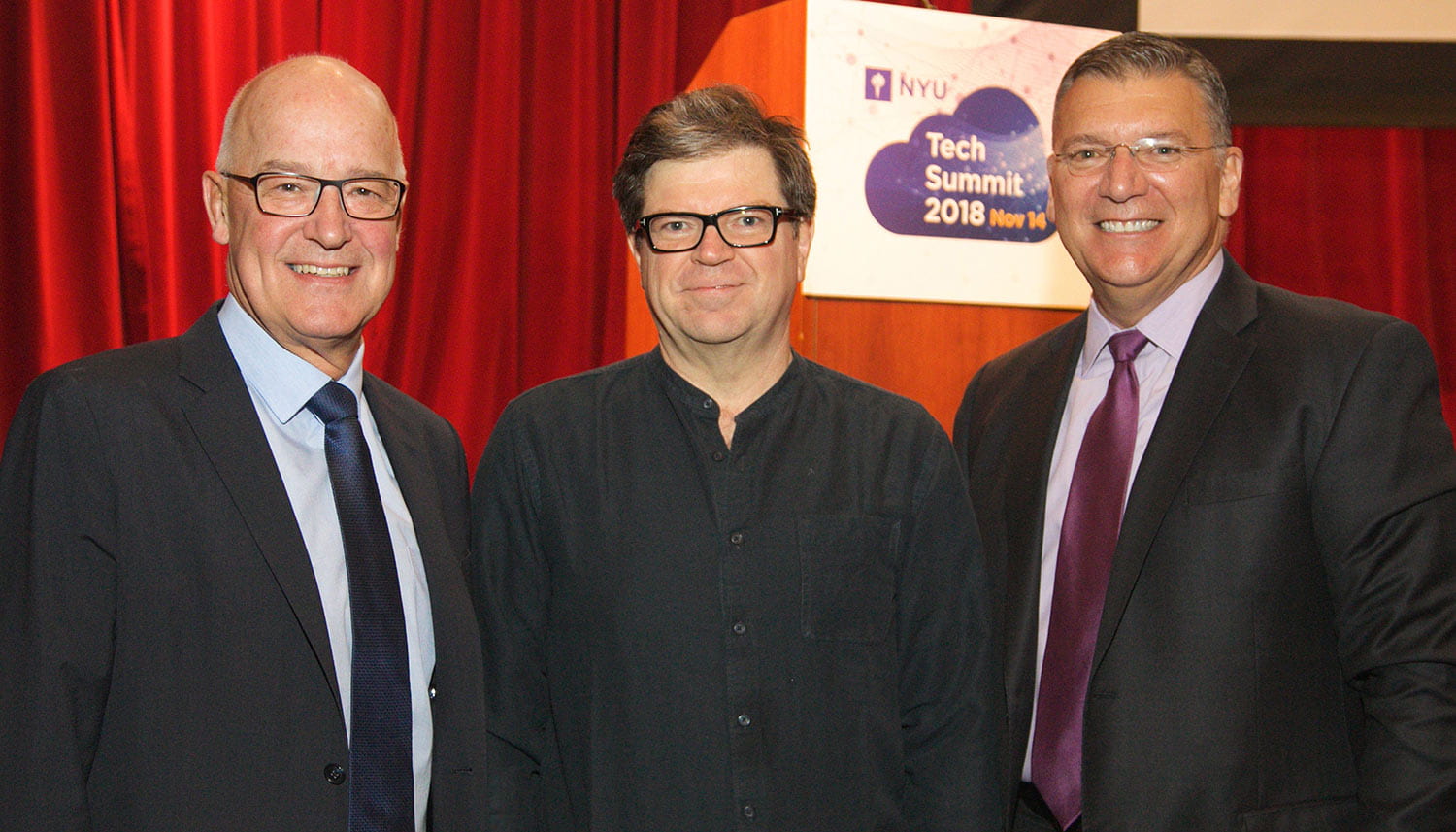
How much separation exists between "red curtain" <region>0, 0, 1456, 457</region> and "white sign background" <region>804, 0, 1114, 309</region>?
314 millimetres

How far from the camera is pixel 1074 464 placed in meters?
2.08

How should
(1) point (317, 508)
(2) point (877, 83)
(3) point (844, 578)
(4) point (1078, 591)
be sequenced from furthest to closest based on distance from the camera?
(2) point (877, 83)
(4) point (1078, 591)
(3) point (844, 578)
(1) point (317, 508)

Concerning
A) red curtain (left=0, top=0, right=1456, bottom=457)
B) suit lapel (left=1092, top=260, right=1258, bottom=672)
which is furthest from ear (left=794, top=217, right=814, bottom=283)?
red curtain (left=0, top=0, right=1456, bottom=457)

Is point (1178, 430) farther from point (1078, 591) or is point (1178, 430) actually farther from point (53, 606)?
point (53, 606)

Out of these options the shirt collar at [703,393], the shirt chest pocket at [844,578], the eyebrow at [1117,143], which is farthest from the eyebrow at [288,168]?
the eyebrow at [1117,143]

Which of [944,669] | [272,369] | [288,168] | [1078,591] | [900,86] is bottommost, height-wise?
[944,669]

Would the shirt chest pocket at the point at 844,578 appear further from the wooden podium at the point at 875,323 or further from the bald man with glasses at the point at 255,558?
the wooden podium at the point at 875,323

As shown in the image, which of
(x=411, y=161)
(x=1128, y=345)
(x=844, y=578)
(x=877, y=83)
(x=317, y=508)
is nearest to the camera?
(x=317, y=508)

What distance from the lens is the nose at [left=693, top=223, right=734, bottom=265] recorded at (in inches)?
72.4

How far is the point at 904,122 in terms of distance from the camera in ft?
9.84

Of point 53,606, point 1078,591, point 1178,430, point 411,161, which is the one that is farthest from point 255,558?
point 411,161

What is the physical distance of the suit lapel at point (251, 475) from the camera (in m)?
1.58

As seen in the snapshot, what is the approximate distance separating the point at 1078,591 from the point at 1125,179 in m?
0.70

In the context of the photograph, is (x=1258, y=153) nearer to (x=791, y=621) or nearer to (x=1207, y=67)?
(x=1207, y=67)
